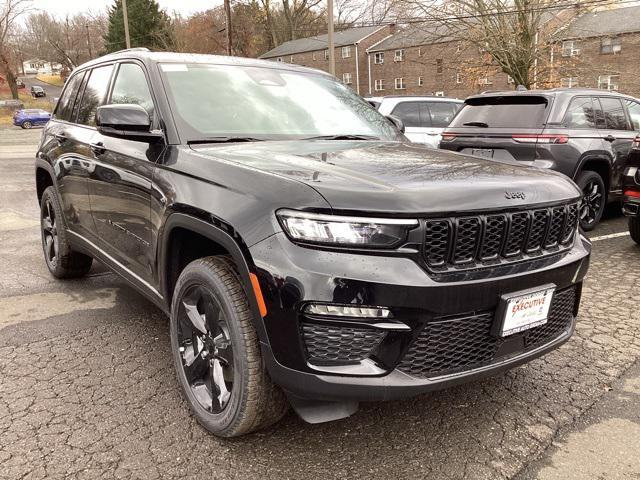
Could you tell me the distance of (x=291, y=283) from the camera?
2018 millimetres

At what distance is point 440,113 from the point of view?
10.6 meters

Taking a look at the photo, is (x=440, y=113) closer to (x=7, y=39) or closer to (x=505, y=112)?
(x=505, y=112)

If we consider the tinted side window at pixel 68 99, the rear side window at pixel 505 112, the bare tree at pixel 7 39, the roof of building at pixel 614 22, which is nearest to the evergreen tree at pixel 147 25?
the bare tree at pixel 7 39

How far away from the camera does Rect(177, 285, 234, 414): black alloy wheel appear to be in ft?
8.04

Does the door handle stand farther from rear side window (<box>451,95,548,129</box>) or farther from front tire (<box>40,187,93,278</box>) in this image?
rear side window (<box>451,95,548,129</box>)

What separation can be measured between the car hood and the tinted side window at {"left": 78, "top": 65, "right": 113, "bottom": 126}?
154cm

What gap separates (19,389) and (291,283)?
1.93 metres

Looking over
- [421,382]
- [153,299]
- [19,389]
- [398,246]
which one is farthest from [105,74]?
[421,382]

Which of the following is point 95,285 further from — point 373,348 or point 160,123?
point 373,348

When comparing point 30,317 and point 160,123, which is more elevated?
point 160,123

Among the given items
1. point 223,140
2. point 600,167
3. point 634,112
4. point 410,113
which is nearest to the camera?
point 223,140

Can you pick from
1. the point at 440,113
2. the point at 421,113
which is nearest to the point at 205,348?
the point at 421,113

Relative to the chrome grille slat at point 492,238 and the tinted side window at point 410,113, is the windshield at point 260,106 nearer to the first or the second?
the chrome grille slat at point 492,238

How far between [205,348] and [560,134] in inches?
220
